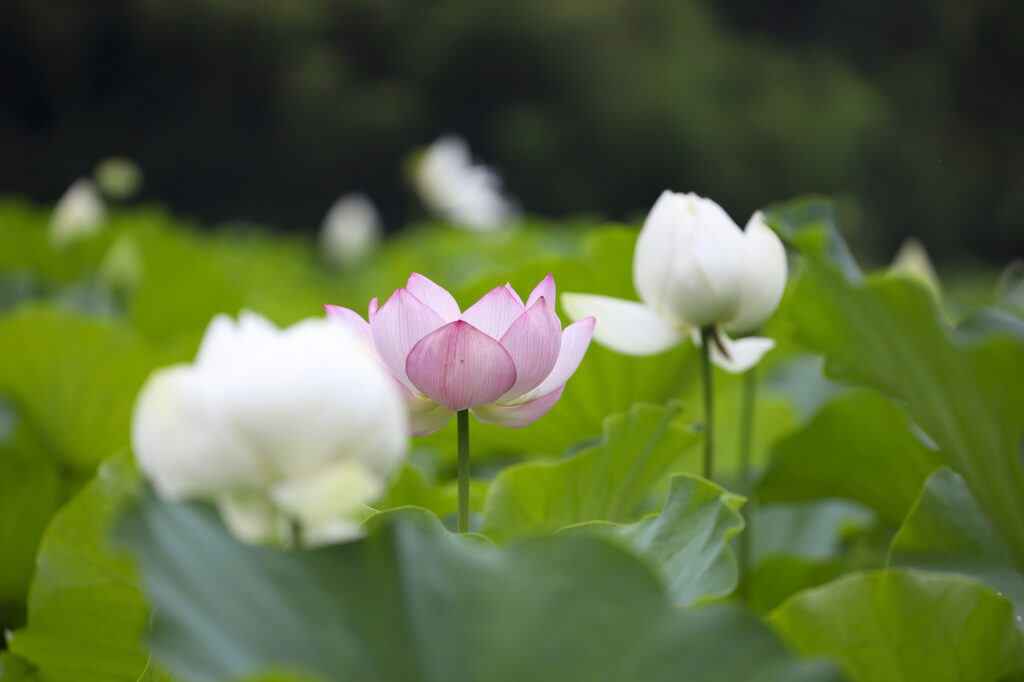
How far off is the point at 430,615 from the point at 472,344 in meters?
0.13

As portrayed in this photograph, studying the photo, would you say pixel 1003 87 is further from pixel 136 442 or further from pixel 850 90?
pixel 136 442

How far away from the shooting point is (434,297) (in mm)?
Result: 412

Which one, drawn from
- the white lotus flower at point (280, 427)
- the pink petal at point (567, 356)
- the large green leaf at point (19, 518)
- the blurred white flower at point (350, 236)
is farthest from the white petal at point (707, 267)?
the blurred white flower at point (350, 236)

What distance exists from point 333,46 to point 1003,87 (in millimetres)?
7085

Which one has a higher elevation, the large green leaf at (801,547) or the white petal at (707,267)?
the white petal at (707,267)

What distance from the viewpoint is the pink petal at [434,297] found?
41cm

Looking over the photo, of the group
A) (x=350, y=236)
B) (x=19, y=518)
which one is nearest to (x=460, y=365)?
(x=19, y=518)

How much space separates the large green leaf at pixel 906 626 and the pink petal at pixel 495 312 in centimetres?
15

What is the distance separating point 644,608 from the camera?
0.27 meters

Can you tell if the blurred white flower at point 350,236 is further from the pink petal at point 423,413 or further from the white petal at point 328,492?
the white petal at point 328,492

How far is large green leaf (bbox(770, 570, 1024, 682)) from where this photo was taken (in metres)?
0.36

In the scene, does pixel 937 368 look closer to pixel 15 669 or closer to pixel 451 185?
pixel 15 669

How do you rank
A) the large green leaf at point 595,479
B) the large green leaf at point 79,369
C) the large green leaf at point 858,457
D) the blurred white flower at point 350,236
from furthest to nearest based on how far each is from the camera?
the blurred white flower at point 350,236 → the large green leaf at point 79,369 → the large green leaf at point 858,457 → the large green leaf at point 595,479

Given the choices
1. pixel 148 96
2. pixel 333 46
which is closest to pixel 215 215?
pixel 148 96
